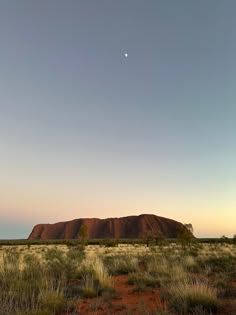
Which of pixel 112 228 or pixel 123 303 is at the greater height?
pixel 112 228

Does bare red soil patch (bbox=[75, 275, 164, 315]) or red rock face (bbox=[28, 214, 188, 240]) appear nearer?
bare red soil patch (bbox=[75, 275, 164, 315])

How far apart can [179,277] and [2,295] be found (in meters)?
5.23

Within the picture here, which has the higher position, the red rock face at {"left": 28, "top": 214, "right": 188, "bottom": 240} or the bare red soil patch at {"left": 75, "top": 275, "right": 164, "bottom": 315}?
the red rock face at {"left": 28, "top": 214, "right": 188, "bottom": 240}

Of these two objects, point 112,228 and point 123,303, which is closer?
point 123,303

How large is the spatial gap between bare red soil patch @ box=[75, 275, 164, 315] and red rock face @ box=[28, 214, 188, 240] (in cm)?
15381

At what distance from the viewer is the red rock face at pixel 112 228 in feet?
543

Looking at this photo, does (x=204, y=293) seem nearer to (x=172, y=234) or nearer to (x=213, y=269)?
(x=213, y=269)

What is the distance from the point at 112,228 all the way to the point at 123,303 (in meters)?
170

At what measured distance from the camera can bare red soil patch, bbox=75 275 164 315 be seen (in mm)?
6500

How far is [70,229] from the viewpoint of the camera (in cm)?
18338

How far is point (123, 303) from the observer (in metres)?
7.42

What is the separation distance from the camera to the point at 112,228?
173875 mm

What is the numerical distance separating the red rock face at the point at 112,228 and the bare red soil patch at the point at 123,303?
505ft

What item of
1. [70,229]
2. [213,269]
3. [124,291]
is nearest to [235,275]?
[213,269]
